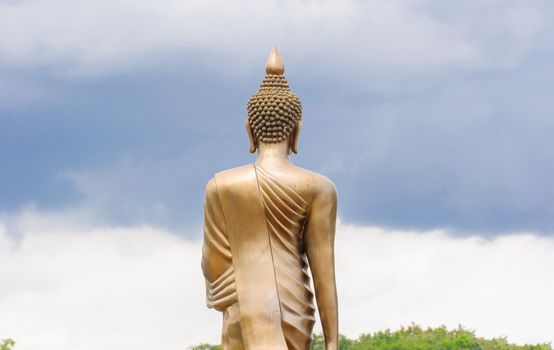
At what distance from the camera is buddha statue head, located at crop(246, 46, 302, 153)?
15.5 m

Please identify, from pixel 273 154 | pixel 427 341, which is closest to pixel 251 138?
pixel 273 154

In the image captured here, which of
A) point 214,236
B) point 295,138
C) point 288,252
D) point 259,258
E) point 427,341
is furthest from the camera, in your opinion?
point 427,341

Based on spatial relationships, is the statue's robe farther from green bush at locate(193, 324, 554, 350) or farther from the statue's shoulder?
green bush at locate(193, 324, 554, 350)

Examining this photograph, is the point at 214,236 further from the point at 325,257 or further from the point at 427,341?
the point at 427,341

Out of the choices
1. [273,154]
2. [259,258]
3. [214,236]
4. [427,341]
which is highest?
[427,341]

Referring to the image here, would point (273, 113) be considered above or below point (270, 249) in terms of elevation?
above

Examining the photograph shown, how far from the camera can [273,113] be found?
1553 cm

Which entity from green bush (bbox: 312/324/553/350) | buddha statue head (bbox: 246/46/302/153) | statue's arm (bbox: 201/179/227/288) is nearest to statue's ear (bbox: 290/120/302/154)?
buddha statue head (bbox: 246/46/302/153)

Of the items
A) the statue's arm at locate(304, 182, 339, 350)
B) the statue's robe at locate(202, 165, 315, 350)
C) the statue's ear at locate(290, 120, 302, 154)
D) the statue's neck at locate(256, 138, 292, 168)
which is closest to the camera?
the statue's robe at locate(202, 165, 315, 350)

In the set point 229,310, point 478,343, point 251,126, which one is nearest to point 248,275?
point 229,310

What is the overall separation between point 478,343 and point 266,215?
113 ft

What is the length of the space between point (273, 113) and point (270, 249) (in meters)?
1.26

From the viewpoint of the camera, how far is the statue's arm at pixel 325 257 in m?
15.3

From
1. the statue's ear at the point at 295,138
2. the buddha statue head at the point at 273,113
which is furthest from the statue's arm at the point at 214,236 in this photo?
the statue's ear at the point at 295,138
